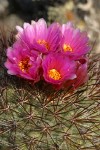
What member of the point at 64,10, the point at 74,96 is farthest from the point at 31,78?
the point at 64,10

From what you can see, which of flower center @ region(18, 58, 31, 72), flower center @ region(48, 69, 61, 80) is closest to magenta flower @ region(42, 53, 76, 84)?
flower center @ region(48, 69, 61, 80)

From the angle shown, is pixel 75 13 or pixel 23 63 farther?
pixel 75 13

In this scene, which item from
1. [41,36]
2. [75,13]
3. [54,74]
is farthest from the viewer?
[75,13]

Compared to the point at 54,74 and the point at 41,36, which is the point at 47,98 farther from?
the point at 41,36

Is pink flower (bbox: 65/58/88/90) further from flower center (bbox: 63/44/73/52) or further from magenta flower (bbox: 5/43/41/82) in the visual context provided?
magenta flower (bbox: 5/43/41/82)

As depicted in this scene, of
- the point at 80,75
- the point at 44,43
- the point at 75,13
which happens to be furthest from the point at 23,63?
the point at 75,13

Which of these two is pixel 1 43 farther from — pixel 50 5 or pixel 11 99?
pixel 50 5

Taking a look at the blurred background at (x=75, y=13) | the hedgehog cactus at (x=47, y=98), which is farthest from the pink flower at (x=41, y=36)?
the blurred background at (x=75, y=13)
